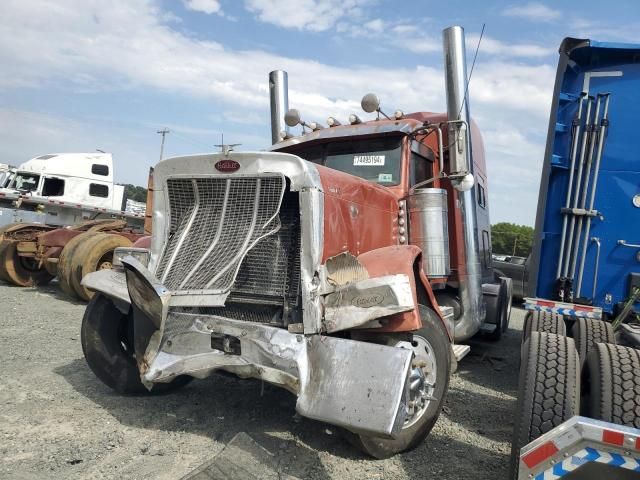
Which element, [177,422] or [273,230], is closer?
[273,230]

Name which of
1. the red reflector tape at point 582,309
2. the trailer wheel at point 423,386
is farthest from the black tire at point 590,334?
the trailer wheel at point 423,386

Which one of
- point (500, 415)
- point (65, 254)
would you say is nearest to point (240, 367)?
point (500, 415)

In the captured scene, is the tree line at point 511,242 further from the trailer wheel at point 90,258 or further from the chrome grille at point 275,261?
the chrome grille at point 275,261

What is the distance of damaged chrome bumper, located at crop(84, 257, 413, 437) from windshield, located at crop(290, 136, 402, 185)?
6.31ft

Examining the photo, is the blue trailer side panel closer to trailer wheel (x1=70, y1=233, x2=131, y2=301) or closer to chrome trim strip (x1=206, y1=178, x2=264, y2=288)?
chrome trim strip (x1=206, y1=178, x2=264, y2=288)

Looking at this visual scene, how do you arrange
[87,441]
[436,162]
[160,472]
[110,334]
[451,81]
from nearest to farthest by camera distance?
[160,472] < [87,441] < [110,334] < [451,81] < [436,162]

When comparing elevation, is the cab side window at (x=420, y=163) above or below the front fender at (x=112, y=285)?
above

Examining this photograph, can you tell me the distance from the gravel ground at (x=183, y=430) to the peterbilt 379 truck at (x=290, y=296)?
0.24 meters

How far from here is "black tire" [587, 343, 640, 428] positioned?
9.22ft

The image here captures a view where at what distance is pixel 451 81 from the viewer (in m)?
5.18

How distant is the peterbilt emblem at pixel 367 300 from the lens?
342 cm

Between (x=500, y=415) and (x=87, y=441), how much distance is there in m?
3.46

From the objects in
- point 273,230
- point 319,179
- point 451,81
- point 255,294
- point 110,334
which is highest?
point 451,81

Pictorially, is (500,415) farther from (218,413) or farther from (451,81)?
(451,81)
